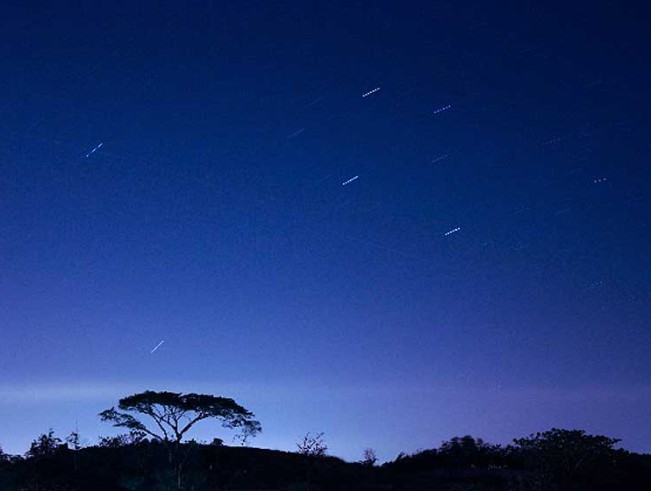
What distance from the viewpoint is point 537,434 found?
1832 inches

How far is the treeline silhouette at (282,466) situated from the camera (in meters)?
45.8

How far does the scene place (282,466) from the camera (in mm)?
72250

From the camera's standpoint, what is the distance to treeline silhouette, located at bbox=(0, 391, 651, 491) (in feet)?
150

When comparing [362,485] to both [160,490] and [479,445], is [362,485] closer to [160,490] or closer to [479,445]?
[160,490]

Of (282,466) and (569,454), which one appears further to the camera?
(282,466)

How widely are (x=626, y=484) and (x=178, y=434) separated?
106ft

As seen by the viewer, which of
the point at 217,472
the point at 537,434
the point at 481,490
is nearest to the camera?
the point at 481,490

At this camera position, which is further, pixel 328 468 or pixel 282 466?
pixel 282 466

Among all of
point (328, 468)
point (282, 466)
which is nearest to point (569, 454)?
point (328, 468)

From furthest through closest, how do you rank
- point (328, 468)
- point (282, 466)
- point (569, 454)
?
point (282, 466), point (328, 468), point (569, 454)

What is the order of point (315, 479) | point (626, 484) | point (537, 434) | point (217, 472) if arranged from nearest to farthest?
1. point (537, 434)
2. point (626, 484)
3. point (315, 479)
4. point (217, 472)

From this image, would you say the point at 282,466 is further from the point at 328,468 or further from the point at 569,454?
the point at 569,454

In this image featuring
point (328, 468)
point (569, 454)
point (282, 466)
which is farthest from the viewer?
point (282, 466)

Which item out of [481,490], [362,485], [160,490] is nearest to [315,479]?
[362,485]
